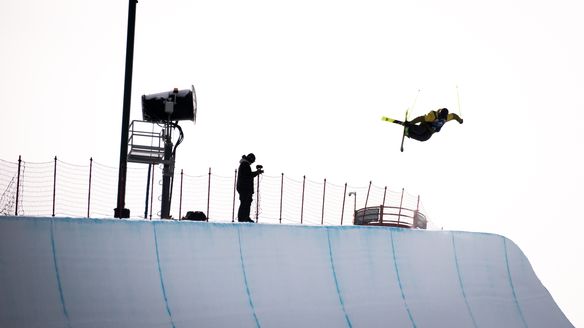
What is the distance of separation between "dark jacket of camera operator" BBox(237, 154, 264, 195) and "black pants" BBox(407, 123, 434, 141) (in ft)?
18.2

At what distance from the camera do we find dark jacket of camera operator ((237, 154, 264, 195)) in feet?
70.0

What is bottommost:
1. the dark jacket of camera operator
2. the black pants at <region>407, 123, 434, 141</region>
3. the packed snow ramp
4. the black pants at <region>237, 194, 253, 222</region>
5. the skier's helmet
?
the packed snow ramp

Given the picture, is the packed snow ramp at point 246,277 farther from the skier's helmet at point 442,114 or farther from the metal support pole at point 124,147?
the skier's helmet at point 442,114

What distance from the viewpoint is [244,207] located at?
70.4 feet

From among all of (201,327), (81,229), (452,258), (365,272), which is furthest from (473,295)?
(81,229)

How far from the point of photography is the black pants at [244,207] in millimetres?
21406

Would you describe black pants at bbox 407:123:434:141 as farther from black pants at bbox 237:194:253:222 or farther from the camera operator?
black pants at bbox 237:194:253:222

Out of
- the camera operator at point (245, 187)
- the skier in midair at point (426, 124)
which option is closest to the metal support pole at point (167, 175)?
the camera operator at point (245, 187)

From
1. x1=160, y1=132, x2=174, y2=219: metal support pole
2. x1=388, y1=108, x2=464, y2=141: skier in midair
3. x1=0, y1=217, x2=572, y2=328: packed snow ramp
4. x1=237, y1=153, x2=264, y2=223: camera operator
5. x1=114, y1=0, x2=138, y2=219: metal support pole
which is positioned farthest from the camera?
x1=388, y1=108, x2=464, y2=141: skier in midair

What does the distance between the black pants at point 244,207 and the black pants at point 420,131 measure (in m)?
5.79

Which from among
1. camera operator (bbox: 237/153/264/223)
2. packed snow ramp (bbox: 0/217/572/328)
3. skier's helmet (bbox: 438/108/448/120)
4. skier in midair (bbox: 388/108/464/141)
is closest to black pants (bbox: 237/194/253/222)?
camera operator (bbox: 237/153/264/223)

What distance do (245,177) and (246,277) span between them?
2368 millimetres

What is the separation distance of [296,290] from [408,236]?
492cm

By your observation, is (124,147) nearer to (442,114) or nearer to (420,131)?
(420,131)
